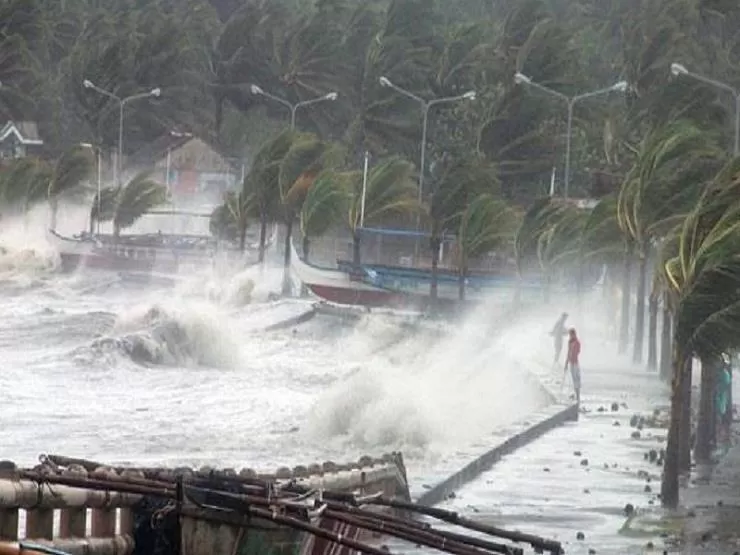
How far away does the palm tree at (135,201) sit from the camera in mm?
100312

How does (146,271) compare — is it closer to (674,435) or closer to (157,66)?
(157,66)

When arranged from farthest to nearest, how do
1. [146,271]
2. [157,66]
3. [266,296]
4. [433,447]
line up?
1. [157,66]
2. [146,271]
3. [266,296]
4. [433,447]

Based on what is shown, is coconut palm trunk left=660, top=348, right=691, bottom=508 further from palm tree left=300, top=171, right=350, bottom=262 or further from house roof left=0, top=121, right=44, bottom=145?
house roof left=0, top=121, right=44, bottom=145

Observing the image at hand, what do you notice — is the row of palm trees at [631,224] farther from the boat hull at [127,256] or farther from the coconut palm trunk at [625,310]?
the boat hull at [127,256]

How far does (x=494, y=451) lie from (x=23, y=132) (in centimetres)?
11891

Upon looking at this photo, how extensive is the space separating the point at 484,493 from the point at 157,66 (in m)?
122

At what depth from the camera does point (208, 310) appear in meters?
56.9

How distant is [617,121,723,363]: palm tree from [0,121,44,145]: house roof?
10023cm

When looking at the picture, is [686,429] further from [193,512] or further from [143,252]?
[143,252]

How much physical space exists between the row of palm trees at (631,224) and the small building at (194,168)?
3204 centimetres

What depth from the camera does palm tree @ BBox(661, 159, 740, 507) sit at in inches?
850

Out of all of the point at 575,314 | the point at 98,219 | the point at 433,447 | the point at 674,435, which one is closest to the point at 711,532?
the point at 674,435

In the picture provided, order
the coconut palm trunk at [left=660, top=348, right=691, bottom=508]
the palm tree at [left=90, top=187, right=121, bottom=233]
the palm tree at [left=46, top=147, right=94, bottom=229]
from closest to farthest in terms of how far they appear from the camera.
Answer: the coconut palm trunk at [left=660, top=348, right=691, bottom=508]
the palm tree at [left=90, top=187, right=121, bottom=233]
the palm tree at [left=46, top=147, right=94, bottom=229]

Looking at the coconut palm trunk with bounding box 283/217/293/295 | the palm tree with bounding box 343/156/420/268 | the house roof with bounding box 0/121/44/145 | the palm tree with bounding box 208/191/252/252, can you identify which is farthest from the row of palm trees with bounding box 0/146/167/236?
the house roof with bounding box 0/121/44/145
